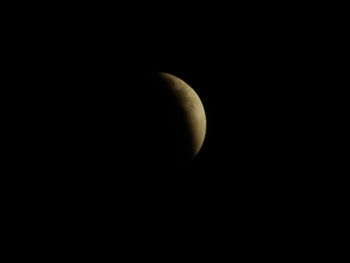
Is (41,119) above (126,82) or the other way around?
the other way around

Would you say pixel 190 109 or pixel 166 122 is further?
pixel 190 109

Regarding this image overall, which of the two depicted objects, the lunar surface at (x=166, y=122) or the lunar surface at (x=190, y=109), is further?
the lunar surface at (x=190, y=109)

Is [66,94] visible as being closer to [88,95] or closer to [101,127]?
[88,95]

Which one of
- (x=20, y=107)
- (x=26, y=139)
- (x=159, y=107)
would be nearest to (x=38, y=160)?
(x=26, y=139)

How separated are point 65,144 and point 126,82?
2.33 ft

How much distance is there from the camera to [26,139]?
3.09 metres

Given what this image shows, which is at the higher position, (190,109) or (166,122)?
(190,109)

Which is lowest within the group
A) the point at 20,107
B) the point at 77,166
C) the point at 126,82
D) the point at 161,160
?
the point at 77,166

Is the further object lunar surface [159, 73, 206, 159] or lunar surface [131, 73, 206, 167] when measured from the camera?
lunar surface [159, 73, 206, 159]

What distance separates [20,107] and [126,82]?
2.99ft

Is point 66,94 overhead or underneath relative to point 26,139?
overhead

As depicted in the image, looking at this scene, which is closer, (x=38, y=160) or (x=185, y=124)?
(x=38, y=160)

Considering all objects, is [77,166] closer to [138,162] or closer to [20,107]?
[138,162]

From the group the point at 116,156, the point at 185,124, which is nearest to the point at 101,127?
the point at 116,156
